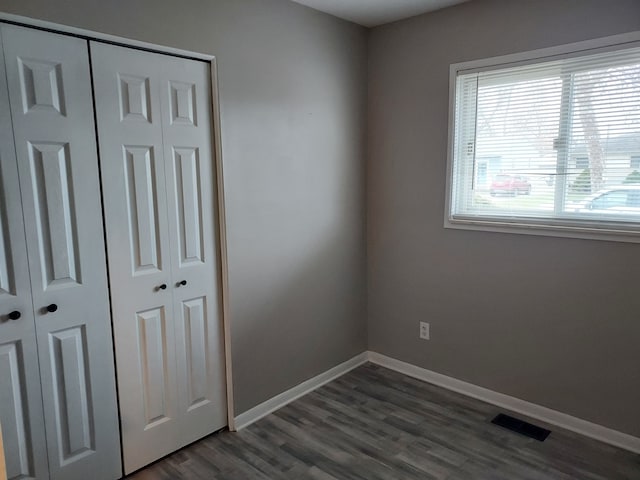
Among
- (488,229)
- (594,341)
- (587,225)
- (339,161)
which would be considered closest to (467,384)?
(594,341)

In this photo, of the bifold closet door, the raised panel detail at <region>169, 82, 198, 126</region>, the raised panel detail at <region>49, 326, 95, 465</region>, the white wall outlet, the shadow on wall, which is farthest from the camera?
the white wall outlet

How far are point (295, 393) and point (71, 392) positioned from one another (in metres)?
1.42

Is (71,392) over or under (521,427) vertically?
over

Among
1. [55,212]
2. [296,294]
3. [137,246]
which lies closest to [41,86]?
[55,212]

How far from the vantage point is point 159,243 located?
2.22 meters

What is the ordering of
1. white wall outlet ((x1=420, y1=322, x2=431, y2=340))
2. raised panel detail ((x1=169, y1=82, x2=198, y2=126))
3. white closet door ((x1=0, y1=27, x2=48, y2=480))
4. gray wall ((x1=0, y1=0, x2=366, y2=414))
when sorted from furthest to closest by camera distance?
white wall outlet ((x1=420, y1=322, x2=431, y2=340))
gray wall ((x1=0, y1=0, x2=366, y2=414))
raised panel detail ((x1=169, y1=82, x2=198, y2=126))
white closet door ((x1=0, y1=27, x2=48, y2=480))

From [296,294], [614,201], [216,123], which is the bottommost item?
[296,294]

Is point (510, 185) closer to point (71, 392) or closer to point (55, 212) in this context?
point (55, 212)

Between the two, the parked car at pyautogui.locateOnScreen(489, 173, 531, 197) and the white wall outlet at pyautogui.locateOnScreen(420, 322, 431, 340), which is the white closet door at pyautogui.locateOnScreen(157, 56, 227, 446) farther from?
the parked car at pyautogui.locateOnScreen(489, 173, 531, 197)

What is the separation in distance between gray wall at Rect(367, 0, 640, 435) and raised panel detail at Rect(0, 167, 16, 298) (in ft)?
7.58

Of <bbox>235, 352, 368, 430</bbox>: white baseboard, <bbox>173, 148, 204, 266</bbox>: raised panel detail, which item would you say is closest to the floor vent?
<bbox>235, 352, 368, 430</bbox>: white baseboard

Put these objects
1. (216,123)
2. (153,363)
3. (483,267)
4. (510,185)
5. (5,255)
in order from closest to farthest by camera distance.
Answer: (5,255)
(153,363)
(216,123)
(510,185)
(483,267)

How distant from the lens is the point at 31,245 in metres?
1.81

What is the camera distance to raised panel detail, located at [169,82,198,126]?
2199 millimetres
